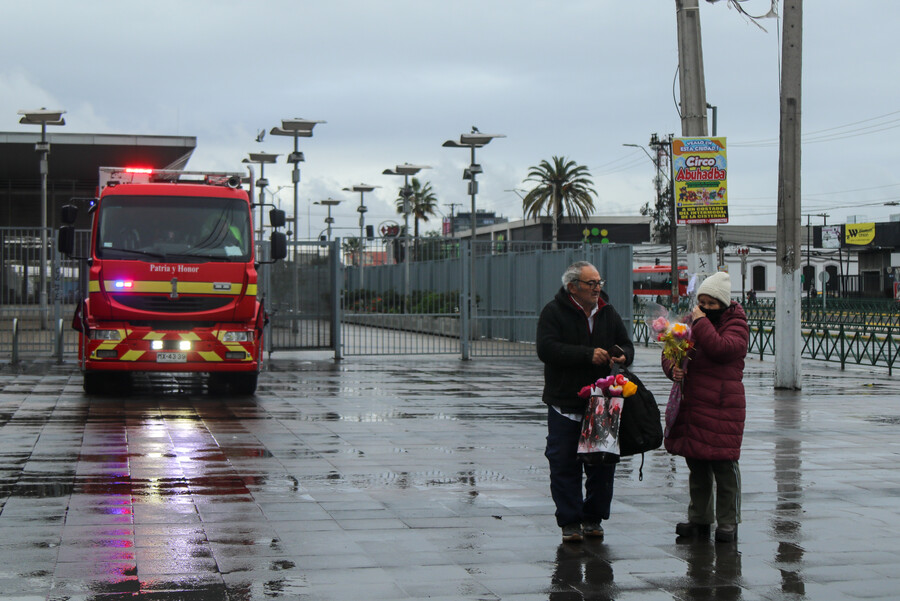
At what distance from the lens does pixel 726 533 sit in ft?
23.5

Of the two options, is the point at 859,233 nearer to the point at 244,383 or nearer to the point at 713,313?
the point at 244,383

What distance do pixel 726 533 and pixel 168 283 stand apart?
32.2ft

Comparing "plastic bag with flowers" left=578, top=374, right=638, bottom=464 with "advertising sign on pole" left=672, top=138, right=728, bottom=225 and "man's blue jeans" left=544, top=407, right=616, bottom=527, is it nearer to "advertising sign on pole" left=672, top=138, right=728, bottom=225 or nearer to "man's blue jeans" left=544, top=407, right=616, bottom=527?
"man's blue jeans" left=544, top=407, right=616, bottom=527

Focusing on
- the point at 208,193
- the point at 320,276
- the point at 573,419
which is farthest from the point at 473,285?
the point at 573,419

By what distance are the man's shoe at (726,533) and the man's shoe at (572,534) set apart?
90 centimetres

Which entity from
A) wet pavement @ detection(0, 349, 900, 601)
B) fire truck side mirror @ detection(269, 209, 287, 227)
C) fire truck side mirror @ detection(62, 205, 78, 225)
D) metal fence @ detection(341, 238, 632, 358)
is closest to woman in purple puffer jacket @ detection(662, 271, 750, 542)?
wet pavement @ detection(0, 349, 900, 601)

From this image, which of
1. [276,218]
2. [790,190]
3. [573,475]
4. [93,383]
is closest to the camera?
[573,475]

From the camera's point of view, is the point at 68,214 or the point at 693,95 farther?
the point at 68,214

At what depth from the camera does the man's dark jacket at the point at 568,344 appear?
7.21 m

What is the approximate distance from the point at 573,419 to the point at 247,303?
8911 mm

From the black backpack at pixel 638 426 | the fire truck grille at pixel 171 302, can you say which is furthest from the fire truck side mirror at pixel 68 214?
the black backpack at pixel 638 426

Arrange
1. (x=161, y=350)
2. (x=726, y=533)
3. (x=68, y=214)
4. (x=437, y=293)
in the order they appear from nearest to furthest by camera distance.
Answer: (x=726, y=533) → (x=161, y=350) → (x=68, y=214) → (x=437, y=293)

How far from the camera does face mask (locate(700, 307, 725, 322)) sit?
7352mm

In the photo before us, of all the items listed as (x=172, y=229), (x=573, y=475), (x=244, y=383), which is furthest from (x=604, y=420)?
(x=244, y=383)
